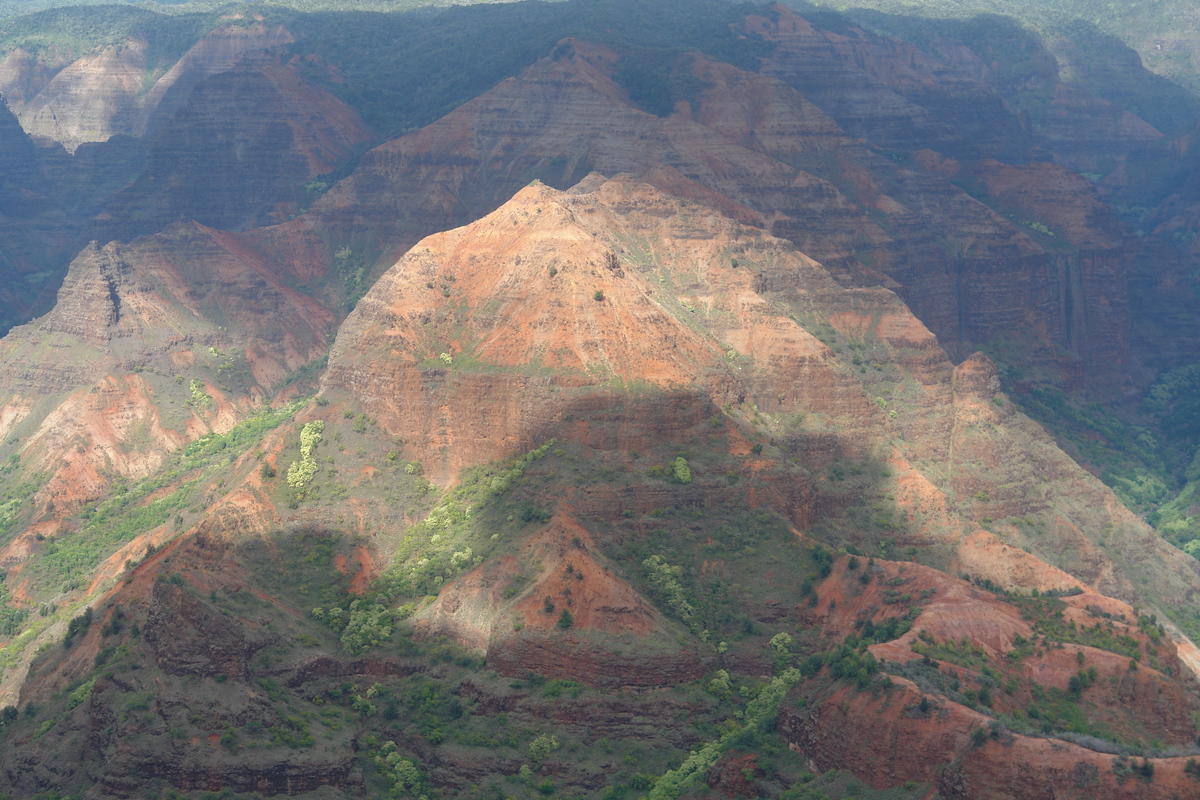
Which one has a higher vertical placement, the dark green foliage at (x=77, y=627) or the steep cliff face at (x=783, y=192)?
the dark green foliage at (x=77, y=627)

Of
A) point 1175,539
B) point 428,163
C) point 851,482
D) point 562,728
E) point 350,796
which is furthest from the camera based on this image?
point 428,163

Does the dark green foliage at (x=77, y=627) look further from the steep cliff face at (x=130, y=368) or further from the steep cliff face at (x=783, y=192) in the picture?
the steep cliff face at (x=783, y=192)

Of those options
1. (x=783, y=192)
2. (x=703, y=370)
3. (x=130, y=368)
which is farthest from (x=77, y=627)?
(x=783, y=192)

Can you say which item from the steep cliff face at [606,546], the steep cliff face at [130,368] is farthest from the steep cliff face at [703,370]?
the steep cliff face at [130,368]

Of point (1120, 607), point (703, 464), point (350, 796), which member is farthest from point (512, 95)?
point (350, 796)

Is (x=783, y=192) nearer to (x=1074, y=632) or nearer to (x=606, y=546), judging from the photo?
(x=606, y=546)

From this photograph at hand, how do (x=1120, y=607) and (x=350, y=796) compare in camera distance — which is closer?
(x=350, y=796)

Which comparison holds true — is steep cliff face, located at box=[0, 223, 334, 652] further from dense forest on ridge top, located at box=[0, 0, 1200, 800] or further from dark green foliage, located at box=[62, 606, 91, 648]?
dark green foliage, located at box=[62, 606, 91, 648]

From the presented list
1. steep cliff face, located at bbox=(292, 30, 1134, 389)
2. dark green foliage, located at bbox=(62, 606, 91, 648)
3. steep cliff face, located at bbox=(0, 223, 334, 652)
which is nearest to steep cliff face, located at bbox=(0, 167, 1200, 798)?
dark green foliage, located at bbox=(62, 606, 91, 648)

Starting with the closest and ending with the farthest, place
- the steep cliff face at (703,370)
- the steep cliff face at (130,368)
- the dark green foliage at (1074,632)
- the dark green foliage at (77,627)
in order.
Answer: the dark green foliage at (1074,632), the dark green foliage at (77,627), the steep cliff face at (703,370), the steep cliff face at (130,368)

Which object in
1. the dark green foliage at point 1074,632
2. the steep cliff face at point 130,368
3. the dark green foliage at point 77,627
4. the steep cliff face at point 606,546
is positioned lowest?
the steep cliff face at point 130,368

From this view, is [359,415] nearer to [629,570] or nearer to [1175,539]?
[629,570]
